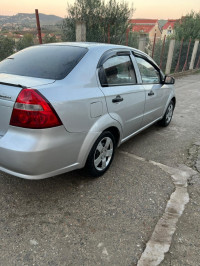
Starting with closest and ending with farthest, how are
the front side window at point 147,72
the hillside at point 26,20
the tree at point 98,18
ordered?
1. the front side window at point 147,72
2. the hillside at point 26,20
3. the tree at point 98,18

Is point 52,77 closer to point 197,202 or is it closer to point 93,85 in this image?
point 93,85

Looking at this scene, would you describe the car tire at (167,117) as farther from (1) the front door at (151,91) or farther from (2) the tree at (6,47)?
(2) the tree at (6,47)

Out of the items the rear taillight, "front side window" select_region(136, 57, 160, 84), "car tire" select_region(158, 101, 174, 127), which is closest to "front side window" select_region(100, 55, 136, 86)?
"front side window" select_region(136, 57, 160, 84)

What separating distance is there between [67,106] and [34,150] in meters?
0.50

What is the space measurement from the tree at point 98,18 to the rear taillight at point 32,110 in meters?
11.9

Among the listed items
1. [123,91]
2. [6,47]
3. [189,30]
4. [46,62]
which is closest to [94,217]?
[123,91]

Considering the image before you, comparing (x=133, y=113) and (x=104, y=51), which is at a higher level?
(x=104, y=51)

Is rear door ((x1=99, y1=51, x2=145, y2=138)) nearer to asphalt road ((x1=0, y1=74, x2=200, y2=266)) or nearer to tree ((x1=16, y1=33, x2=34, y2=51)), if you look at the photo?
asphalt road ((x1=0, y1=74, x2=200, y2=266))

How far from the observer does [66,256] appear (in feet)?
6.12

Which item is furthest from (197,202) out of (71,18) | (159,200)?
(71,18)

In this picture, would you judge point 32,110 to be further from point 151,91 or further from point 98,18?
point 98,18

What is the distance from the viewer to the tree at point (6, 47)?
720cm

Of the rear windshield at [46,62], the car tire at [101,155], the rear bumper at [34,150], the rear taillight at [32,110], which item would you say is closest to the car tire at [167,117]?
the car tire at [101,155]

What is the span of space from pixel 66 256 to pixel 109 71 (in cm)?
202
